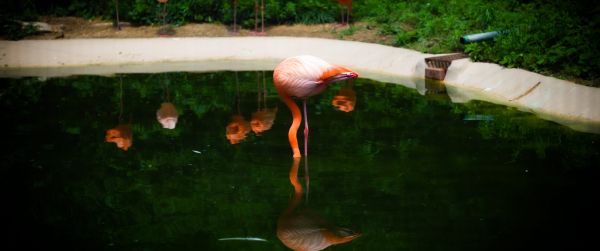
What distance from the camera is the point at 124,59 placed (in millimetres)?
13422

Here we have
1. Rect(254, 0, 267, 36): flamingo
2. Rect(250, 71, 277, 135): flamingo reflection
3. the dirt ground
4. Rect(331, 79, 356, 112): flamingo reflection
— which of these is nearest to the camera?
Rect(250, 71, 277, 135): flamingo reflection

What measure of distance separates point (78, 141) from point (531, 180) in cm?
437

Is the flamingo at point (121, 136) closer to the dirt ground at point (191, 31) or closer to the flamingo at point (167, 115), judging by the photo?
the flamingo at point (167, 115)

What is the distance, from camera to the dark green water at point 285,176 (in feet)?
18.1

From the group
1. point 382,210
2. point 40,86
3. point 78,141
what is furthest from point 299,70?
point 40,86

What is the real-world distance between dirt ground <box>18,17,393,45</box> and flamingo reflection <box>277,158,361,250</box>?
29.1 feet

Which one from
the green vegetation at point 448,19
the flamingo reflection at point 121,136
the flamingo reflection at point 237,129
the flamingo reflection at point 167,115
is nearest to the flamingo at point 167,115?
the flamingo reflection at point 167,115

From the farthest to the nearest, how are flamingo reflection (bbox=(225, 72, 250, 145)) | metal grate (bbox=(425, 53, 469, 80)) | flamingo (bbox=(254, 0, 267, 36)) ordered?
flamingo (bbox=(254, 0, 267, 36)) → metal grate (bbox=(425, 53, 469, 80)) → flamingo reflection (bbox=(225, 72, 250, 145))

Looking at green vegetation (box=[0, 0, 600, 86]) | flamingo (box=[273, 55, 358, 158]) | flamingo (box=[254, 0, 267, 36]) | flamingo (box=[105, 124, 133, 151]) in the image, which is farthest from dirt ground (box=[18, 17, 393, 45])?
flamingo (box=[273, 55, 358, 158])

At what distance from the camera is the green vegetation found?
1045 centimetres

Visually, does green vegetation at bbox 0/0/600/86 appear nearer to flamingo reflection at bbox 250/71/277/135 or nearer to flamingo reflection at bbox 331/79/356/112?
flamingo reflection at bbox 331/79/356/112

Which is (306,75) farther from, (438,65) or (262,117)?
(438,65)

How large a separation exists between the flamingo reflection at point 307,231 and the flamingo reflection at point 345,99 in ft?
12.1

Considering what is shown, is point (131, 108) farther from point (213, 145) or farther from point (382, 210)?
point (382, 210)
